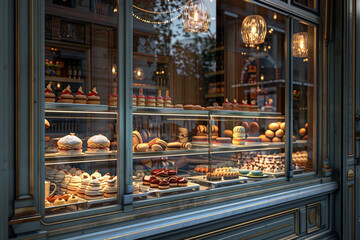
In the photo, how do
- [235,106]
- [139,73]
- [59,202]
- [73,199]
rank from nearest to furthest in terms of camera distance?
[59,202] → [73,199] → [235,106] → [139,73]

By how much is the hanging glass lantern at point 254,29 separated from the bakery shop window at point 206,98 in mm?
11

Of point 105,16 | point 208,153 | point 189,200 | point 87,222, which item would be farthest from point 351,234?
point 105,16

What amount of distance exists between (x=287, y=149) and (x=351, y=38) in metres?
1.54

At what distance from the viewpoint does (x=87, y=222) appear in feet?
6.40

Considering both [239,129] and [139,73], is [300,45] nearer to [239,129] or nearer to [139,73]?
[239,129]

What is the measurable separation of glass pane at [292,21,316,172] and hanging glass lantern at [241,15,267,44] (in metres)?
0.36

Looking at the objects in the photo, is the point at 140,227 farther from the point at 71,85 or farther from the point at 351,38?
the point at 351,38

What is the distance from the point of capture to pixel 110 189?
7.08 feet

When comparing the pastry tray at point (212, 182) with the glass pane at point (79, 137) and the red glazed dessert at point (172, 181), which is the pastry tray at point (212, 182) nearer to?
the red glazed dessert at point (172, 181)

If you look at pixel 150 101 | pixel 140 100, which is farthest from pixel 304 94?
pixel 140 100

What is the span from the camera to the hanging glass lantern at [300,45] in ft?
11.5

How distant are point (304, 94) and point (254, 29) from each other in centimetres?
90

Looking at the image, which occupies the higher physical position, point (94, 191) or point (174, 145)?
point (174, 145)

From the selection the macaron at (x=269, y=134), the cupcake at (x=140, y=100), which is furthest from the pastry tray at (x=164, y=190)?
the macaron at (x=269, y=134)
